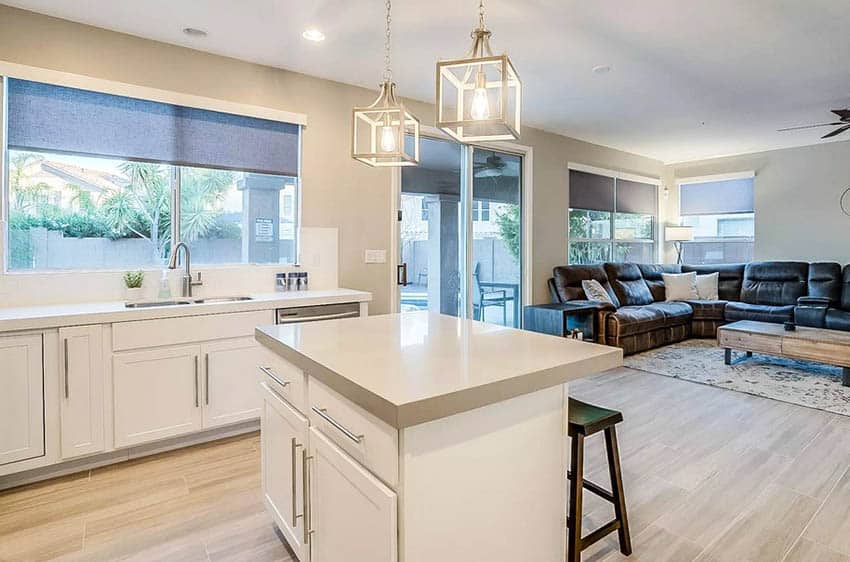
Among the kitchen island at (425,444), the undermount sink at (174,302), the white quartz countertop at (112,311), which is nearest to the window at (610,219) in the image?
the white quartz countertop at (112,311)

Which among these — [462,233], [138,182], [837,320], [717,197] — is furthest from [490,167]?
[717,197]

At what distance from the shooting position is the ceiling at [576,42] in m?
2.77

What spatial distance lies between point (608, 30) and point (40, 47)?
3570 mm

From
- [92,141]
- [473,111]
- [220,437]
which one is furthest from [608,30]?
[220,437]

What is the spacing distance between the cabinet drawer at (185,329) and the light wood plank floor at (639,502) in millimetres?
724

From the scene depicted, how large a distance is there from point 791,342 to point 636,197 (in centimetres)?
345

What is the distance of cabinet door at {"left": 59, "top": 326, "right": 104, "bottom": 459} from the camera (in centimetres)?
246

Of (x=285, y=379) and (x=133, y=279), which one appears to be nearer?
(x=285, y=379)

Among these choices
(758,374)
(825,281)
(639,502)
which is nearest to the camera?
(639,502)

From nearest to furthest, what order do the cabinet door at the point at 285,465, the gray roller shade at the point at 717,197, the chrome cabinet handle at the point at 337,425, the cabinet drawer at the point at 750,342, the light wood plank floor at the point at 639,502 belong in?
the chrome cabinet handle at the point at 337,425
the cabinet door at the point at 285,465
the light wood plank floor at the point at 639,502
the cabinet drawer at the point at 750,342
the gray roller shade at the point at 717,197

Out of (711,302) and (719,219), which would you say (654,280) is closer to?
(711,302)

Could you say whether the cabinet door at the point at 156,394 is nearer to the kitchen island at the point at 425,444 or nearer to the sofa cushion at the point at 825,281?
the kitchen island at the point at 425,444

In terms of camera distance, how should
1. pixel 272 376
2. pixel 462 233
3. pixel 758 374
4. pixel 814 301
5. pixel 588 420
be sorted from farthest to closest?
pixel 814 301 < pixel 462 233 < pixel 758 374 < pixel 272 376 < pixel 588 420

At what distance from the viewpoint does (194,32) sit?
10.0 feet
